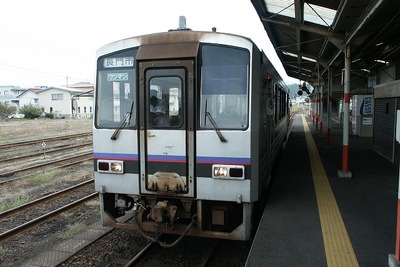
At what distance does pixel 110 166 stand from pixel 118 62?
4.54ft

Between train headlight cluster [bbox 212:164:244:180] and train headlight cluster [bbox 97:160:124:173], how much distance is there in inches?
49.7

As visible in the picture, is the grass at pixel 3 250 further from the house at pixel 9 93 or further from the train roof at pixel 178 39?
the house at pixel 9 93

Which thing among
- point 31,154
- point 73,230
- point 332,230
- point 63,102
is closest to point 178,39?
point 332,230

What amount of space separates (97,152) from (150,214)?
43.8 inches

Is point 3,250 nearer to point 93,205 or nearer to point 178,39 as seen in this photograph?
point 93,205

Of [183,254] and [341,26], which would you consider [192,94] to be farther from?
[341,26]

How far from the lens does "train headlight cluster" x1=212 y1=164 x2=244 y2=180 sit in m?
4.33

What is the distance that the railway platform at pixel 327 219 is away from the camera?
400 cm

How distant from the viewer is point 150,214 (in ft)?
15.2

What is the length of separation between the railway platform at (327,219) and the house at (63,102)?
57858 mm

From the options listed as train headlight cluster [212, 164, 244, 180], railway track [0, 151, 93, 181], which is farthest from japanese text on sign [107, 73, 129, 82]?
railway track [0, 151, 93, 181]

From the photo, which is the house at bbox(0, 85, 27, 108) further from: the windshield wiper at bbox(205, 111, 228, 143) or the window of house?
the windshield wiper at bbox(205, 111, 228, 143)

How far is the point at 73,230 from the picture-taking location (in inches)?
239

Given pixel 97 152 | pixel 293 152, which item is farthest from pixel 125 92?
pixel 293 152
